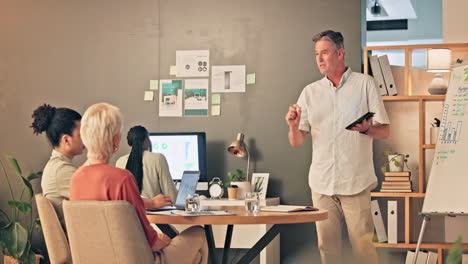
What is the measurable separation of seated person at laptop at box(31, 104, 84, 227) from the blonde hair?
20.0 inches

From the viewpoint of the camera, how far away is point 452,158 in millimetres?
4352

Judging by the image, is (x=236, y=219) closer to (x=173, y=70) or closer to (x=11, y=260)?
(x=173, y=70)

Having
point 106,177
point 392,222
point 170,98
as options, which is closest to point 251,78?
point 170,98

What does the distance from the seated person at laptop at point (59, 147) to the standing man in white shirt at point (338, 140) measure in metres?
1.21

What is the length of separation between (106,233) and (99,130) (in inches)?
17.0

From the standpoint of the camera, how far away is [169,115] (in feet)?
18.3

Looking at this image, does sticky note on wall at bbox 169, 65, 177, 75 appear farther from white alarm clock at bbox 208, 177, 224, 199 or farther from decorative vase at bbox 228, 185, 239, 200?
decorative vase at bbox 228, 185, 239, 200

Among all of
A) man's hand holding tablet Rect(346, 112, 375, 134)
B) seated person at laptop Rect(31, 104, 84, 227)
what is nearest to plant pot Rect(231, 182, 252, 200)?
man's hand holding tablet Rect(346, 112, 375, 134)

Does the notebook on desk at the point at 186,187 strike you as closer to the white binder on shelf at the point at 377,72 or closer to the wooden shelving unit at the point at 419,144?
the wooden shelving unit at the point at 419,144

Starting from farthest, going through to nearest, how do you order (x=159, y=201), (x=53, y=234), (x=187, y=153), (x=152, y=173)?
(x=187, y=153)
(x=152, y=173)
(x=159, y=201)
(x=53, y=234)

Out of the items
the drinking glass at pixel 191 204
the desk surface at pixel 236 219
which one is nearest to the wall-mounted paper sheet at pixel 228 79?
the drinking glass at pixel 191 204

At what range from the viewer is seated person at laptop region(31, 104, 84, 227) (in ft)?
10.5

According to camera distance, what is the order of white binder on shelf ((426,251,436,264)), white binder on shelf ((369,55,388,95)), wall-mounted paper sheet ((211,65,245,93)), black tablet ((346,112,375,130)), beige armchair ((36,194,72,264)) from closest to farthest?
beige armchair ((36,194,72,264))
black tablet ((346,112,375,130))
white binder on shelf ((426,251,436,264))
white binder on shelf ((369,55,388,95))
wall-mounted paper sheet ((211,65,245,93))

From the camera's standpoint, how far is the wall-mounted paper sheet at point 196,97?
5.49m
